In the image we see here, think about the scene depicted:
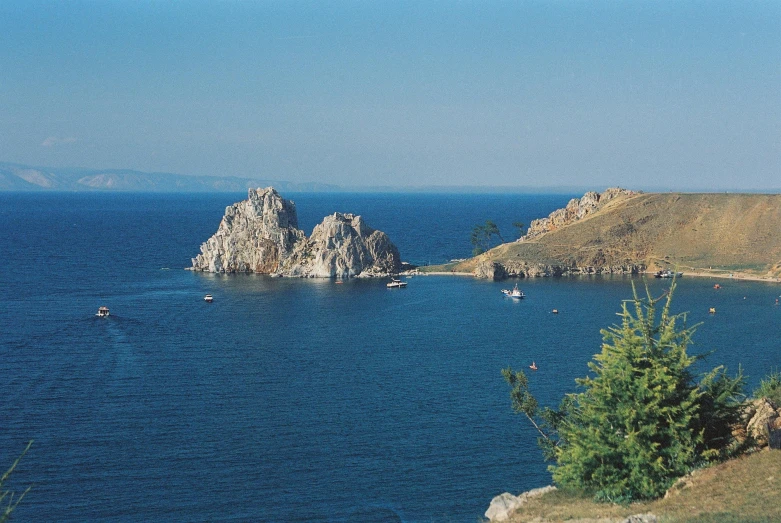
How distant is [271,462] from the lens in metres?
55.4

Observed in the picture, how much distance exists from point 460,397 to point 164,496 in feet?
89.3

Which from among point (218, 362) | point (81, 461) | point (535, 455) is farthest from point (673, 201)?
point (81, 461)

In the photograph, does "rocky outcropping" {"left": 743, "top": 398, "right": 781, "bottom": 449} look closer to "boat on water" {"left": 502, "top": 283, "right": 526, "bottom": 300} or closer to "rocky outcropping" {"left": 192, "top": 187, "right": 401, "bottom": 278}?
"boat on water" {"left": 502, "top": 283, "right": 526, "bottom": 300}

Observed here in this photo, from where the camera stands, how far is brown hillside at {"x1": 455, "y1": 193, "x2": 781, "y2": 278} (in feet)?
506

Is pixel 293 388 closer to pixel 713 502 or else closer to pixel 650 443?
pixel 650 443

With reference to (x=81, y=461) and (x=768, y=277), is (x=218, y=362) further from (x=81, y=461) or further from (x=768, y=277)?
(x=768, y=277)

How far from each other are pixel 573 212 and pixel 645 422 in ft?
492

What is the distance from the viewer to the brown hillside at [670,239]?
154125mm

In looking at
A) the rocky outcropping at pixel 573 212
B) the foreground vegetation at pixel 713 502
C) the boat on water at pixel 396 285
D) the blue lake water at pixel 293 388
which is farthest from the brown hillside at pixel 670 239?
the foreground vegetation at pixel 713 502

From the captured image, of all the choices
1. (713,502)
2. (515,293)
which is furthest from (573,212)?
(713,502)

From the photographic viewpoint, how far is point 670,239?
164 meters

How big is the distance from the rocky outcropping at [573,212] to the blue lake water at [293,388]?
4026 centimetres

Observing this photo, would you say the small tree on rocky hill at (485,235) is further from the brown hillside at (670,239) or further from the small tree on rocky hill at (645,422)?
the small tree on rocky hill at (645,422)

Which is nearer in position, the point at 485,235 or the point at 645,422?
the point at 645,422
